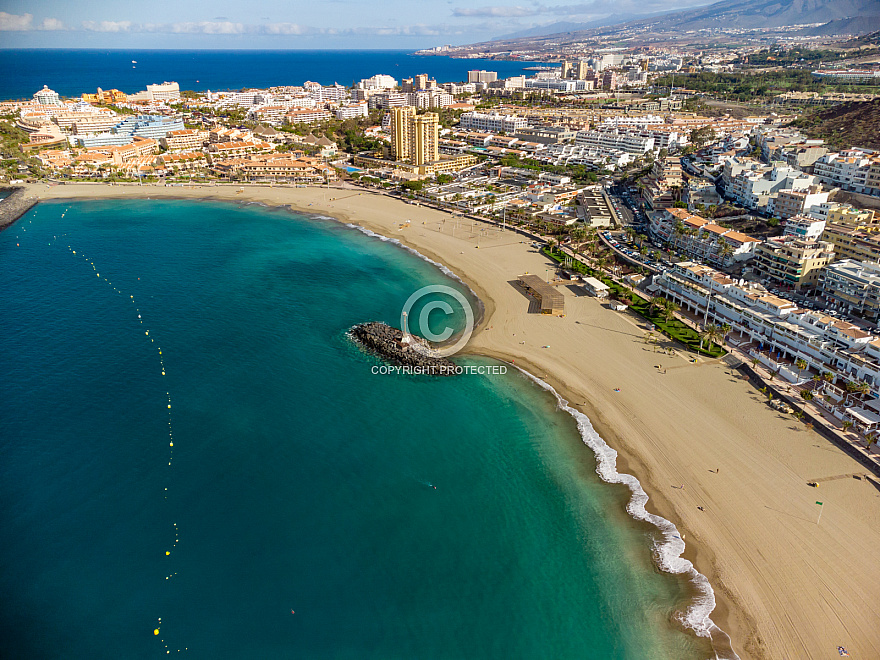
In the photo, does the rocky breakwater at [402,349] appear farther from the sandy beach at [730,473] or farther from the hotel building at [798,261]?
the hotel building at [798,261]

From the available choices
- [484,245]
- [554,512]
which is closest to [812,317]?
[554,512]

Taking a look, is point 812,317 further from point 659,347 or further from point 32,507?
point 32,507

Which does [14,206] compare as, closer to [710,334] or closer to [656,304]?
[656,304]

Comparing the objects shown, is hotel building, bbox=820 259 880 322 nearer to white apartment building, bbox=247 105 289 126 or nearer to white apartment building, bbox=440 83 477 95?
white apartment building, bbox=247 105 289 126

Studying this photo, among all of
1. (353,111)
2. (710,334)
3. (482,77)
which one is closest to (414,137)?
(353,111)

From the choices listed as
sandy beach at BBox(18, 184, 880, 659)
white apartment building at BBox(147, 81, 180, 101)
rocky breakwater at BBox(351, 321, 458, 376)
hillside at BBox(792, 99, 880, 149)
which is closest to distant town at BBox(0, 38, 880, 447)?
hillside at BBox(792, 99, 880, 149)

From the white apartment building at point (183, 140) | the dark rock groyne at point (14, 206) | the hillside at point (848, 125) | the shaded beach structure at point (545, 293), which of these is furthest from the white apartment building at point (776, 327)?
the white apartment building at point (183, 140)
